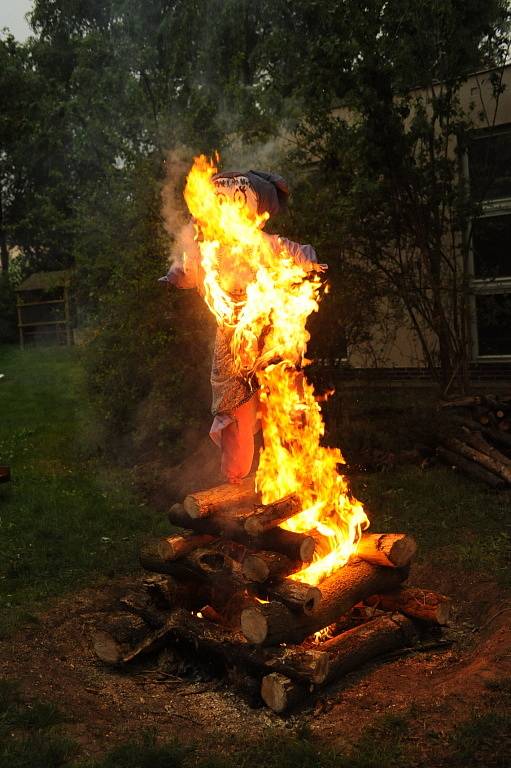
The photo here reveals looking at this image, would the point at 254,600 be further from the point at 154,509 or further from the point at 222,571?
the point at 154,509

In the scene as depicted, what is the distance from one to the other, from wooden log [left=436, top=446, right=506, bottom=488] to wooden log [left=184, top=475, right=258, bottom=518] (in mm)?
3575

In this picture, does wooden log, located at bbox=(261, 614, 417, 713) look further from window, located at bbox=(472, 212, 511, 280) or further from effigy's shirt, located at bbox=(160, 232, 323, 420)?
window, located at bbox=(472, 212, 511, 280)

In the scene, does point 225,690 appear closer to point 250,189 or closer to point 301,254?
point 301,254

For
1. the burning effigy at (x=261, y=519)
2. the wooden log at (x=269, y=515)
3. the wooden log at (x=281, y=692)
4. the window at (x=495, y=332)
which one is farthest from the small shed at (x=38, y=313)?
the wooden log at (x=281, y=692)

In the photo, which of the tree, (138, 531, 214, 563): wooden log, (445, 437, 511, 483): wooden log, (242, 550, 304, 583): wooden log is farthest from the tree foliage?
(242, 550, 304, 583): wooden log

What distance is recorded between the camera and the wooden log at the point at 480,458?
7801 mm

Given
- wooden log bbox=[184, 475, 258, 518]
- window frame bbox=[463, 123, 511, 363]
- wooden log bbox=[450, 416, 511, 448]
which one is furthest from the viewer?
window frame bbox=[463, 123, 511, 363]

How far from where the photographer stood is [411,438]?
899 cm

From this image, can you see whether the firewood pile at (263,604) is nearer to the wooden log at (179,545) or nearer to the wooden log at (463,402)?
the wooden log at (179,545)

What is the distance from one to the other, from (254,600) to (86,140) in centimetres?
1834

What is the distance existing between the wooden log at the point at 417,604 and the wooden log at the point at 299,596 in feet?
2.89

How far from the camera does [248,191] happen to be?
5.08 m

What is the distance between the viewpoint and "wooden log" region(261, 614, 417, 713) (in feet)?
13.0

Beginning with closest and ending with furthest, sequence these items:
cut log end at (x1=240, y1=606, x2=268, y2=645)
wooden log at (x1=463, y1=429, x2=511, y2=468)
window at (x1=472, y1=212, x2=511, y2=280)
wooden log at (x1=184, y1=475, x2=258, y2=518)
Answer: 1. cut log end at (x1=240, y1=606, x2=268, y2=645)
2. wooden log at (x1=184, y1=475, x2=258, y2=518)
3. wooden log at (x1=463, y1=429, x2=511, y2=468)
4. window at (x1=472, y1=212, x2=511, y2=280)
